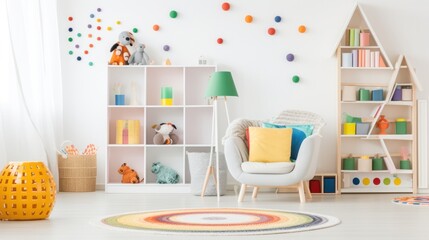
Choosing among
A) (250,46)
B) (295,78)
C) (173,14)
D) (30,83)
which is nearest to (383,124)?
(295,78)

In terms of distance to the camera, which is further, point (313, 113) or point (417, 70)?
Answer: point (417, 70)

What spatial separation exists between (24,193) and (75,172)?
274cm

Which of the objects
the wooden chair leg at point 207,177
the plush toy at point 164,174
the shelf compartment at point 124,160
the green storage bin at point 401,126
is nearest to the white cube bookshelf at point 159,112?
the shelf compartment at point 124,160

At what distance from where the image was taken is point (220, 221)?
4.70 meters

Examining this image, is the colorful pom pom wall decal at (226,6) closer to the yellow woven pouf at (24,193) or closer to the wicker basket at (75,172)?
the wicker basket at (75,172)

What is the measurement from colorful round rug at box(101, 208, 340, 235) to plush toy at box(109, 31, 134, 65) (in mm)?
2538

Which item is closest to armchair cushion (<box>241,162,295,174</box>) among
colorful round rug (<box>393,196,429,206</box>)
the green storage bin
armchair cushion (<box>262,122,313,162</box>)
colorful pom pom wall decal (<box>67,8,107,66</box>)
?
armchair cushion (<box>262,122,313,162</box>)

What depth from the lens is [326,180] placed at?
732 cm

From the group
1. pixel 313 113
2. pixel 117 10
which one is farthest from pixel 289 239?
pixel 117 10

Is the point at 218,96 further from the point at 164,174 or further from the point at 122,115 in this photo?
the point at 122,115

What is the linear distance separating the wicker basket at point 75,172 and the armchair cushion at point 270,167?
6.47 feet

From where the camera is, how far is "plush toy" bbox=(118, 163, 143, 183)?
747 centimetres

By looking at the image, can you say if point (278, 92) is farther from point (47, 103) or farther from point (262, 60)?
point (47, 103)

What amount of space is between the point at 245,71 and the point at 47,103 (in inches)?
80.6
